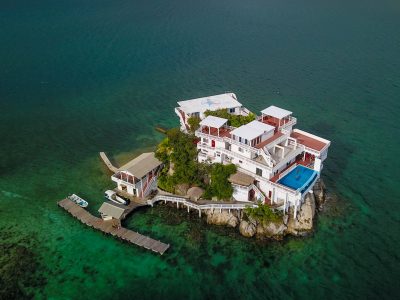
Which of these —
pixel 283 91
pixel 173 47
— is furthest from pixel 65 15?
pixel 283 91

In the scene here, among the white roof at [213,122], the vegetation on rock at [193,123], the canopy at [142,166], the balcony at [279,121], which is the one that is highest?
the white roof at [213,122]

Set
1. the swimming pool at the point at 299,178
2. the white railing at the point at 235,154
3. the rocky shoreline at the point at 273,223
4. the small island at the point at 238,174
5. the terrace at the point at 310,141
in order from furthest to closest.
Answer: the terrace at the point at 310,141, the white railing at the point at 235,154, the swimming pool at the point at 299,178, the small island at the point at 238,174, the rocky shoreline at the point at 273,223

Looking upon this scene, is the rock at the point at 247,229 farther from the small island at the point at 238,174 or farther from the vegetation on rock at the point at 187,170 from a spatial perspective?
the vegetation on rock at the point at 187,170

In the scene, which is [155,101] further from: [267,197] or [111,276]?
[111,276]

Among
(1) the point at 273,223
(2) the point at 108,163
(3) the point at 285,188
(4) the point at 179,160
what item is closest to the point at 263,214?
(1) the point at 273,223

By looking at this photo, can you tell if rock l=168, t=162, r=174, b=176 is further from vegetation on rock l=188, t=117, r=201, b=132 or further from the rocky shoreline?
the rocky shoreline

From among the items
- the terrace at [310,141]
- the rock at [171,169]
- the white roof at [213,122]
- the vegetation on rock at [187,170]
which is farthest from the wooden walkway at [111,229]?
the terrace at [310,141]

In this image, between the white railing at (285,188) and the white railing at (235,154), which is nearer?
the white railing at (285,188)
